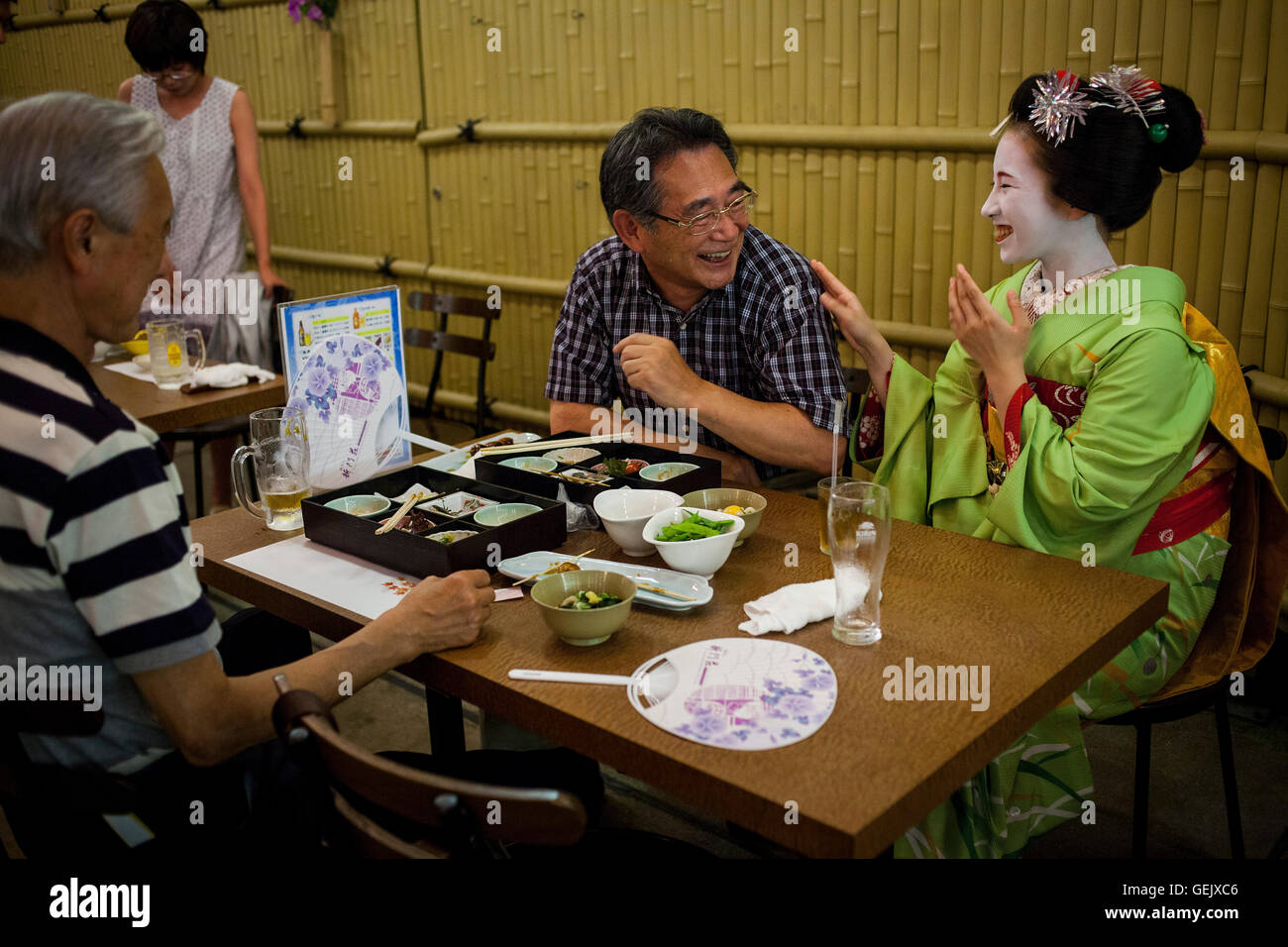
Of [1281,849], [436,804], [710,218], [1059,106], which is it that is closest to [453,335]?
[710,218]

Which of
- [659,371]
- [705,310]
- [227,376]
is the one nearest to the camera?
[659,371]

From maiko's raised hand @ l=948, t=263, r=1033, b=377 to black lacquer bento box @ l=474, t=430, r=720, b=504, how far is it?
1.60 feet

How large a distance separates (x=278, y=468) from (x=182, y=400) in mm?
1199

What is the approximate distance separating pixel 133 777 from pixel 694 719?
74 centimetres

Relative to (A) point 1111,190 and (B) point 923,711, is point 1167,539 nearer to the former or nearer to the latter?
(A) point 1111,190

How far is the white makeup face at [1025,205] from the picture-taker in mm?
1999

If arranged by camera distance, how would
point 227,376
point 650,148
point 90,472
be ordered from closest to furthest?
1. point 90,472
2. point 650,148
3. point 227,376

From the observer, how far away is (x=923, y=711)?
1356 mm

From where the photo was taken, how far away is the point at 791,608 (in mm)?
1588

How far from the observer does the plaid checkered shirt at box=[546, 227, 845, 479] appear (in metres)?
2.42

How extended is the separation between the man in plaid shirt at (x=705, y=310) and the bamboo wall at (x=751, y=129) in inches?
50.4

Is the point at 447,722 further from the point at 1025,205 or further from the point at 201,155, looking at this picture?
the point at 201,155

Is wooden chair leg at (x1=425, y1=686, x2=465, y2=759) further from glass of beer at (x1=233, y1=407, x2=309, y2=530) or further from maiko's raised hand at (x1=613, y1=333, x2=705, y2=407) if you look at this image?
maiko's raised hand at (x1=613, y1=333, x2=705, y2=407)
